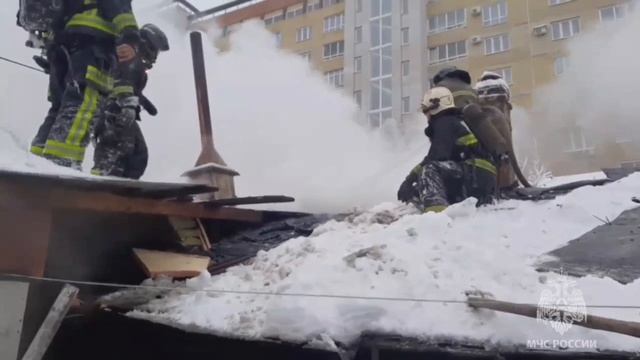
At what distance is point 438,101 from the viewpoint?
14.8ft

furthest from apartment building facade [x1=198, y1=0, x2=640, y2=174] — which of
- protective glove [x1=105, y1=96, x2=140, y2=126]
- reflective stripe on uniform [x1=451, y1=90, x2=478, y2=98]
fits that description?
protective glove [x1=105, y1=96, x2=140, y2=126]

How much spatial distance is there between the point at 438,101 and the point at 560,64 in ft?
66.6

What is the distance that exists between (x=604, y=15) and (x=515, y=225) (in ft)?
72.7

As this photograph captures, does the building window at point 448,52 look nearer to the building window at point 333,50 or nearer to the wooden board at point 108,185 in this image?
the building window at point 333,50

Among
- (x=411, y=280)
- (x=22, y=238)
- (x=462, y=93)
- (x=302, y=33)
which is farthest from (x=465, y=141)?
(x=302, y=33)

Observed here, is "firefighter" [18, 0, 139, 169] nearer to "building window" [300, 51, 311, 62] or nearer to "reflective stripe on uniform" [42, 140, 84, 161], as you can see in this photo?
"reflective stripe on uniform" [42, 140, 84, 161]

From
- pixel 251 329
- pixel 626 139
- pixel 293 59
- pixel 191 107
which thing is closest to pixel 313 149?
pixel 191 107

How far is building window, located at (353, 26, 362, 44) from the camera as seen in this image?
26752 mm

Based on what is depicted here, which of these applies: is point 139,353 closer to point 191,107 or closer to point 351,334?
point 351,334

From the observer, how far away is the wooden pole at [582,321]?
195 centimetres

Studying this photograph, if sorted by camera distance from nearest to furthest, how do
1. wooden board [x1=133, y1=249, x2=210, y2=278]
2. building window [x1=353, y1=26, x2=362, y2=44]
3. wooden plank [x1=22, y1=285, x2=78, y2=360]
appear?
wooden plank [x1=22, y1=285, x2=78, y2=360]
wooden board [x1=133, y1=249, x2=210, y2=278]
building window [x1=353, y1=26, x2=362, y2=44]

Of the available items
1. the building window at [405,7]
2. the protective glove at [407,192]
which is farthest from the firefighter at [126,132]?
the building window at [405,7]

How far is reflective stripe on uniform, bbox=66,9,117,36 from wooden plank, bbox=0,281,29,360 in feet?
8.12

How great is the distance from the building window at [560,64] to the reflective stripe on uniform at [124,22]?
2107cm
